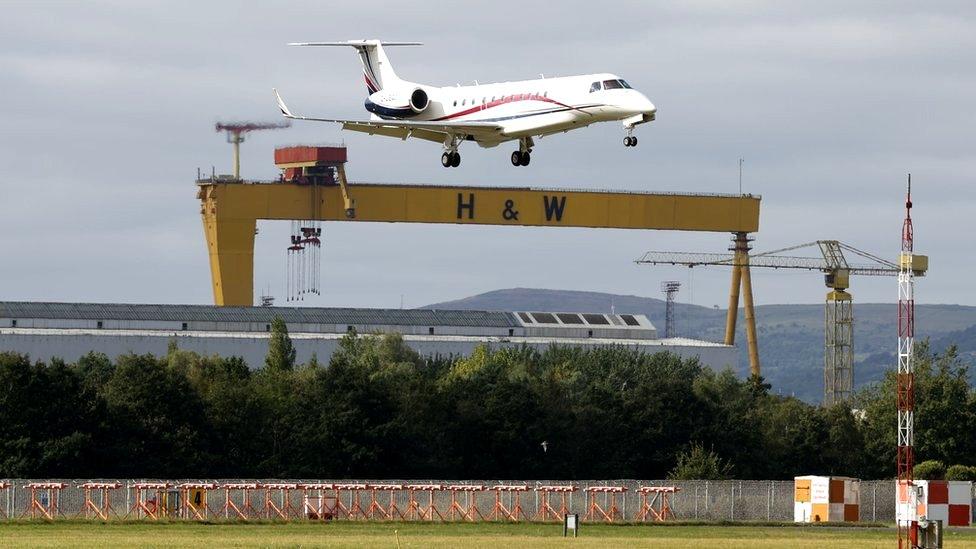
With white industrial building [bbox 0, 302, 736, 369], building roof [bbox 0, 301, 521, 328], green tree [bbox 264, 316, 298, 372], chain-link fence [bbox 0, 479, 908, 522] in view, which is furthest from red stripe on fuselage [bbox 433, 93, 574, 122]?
building roof [bbox 0, 301, 521, 328]

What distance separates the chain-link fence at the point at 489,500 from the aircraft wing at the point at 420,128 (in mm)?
12520

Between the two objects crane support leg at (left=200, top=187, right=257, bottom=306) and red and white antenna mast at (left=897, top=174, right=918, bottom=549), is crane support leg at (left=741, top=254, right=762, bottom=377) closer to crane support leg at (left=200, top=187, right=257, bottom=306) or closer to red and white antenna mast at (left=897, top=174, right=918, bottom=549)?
crane support leg at (left=200, top=187, right=257, bottom=306)

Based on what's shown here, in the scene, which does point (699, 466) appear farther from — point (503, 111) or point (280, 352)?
point (280, 352)

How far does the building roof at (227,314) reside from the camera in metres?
150

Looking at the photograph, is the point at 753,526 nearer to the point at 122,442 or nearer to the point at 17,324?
the point at 122,442

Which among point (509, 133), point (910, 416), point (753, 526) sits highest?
point (509, 133)

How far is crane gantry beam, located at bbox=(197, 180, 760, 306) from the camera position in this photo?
131125 millimetres

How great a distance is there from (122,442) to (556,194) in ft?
188

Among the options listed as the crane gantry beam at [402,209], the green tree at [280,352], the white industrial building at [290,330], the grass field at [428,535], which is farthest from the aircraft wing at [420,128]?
the white industrial building at [290,330]

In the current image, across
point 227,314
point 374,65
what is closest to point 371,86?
point 374,65

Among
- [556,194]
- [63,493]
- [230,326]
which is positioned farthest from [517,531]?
[230,326]

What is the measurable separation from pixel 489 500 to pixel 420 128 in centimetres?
1364

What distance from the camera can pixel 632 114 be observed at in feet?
201

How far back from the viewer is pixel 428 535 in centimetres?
5791
